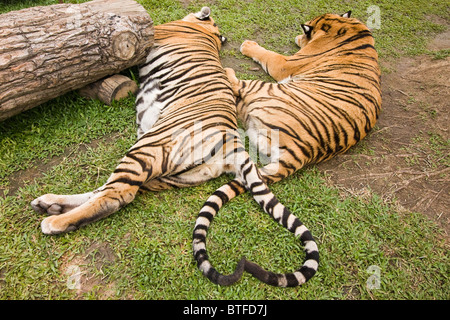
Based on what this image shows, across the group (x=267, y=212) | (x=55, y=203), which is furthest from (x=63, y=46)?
(x=267, y=212)

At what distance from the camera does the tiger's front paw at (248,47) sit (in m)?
4.70

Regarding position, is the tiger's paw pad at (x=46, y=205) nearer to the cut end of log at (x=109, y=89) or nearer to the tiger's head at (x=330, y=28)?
the cut end of log at (x=109, y=89)

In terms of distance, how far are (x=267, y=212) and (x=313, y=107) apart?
3.90 feet

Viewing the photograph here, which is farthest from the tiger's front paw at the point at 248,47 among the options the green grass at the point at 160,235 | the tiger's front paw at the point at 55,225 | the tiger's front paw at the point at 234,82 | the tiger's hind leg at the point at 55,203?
the tiger's front paw at the point at 55,225

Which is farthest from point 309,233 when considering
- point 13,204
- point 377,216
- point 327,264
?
point 13,204

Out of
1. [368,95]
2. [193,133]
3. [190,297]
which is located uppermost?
[193,133]

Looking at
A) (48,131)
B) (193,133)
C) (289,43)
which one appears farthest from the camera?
(289,43)

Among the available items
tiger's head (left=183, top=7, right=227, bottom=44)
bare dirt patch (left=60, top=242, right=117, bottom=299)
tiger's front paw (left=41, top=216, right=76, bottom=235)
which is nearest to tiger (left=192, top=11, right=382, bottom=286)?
tiger's head (left=183, top=7, right=227, bottom=44)

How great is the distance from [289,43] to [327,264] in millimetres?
3644

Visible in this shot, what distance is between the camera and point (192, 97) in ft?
10.6

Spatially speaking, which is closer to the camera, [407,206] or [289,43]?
[407,206]

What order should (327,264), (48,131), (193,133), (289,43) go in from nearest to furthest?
(327,264), (193,133), (48,131), (289,43)

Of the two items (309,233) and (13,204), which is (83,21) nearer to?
(13,204)

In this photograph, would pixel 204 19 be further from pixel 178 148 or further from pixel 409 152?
pixel 409 152
